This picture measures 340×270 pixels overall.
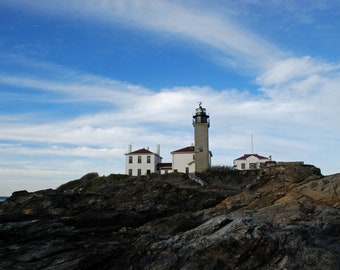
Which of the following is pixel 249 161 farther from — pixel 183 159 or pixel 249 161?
pixel 183 159

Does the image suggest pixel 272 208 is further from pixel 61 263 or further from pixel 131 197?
pixel 131 197

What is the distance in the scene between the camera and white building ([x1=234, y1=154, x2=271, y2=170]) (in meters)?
67.4

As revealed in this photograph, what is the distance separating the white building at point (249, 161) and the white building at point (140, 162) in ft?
55.3

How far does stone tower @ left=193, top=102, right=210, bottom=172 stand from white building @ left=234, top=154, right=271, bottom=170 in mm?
15234

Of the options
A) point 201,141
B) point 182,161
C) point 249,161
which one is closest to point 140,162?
point 182,161

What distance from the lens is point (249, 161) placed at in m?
68.2

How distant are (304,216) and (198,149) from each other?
42.4 meters

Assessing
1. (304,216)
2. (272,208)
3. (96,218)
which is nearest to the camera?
(304,216)

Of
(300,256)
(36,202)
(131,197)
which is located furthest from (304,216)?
(36,202)

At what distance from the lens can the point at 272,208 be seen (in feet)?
49.2

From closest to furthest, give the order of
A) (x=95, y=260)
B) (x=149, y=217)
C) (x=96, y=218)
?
1. (x=95, y=260)
2. (x=96, y=218)
3. (x=149, y=217)

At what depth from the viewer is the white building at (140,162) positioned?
6844cm

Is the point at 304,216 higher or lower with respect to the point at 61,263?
higher

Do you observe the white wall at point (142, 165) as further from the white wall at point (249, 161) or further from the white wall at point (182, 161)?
the white wall at point (249, 161)
